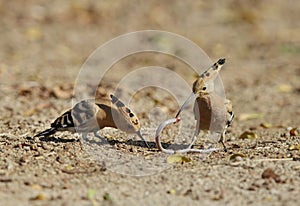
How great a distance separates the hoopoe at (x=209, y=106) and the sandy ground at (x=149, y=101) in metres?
0.26

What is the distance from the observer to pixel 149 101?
798 cm

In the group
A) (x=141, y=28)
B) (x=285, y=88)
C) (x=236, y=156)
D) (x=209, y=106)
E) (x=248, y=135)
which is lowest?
(x=236, y=156)

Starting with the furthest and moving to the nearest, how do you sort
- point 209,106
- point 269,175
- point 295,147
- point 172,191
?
point 295,147 → point 209,106 → point 269,175 → point 172,191

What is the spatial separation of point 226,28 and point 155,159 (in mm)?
7899

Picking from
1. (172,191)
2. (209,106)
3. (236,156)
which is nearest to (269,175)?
(236,156)

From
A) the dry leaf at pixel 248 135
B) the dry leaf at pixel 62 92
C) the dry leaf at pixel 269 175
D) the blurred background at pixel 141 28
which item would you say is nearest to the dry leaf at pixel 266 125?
the dry leaf at pixel 248 135

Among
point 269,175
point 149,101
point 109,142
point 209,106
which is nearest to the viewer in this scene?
point 269,175

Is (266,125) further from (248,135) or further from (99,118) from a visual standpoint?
(99,118)

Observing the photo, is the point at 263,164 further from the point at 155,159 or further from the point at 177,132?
the point at 177,132

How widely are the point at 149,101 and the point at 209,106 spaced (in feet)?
8.67

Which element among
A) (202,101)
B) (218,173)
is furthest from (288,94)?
(218,173)

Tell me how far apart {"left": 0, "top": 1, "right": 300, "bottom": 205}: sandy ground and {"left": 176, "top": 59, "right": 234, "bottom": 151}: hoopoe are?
26cm

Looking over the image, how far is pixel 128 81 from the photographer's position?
355 inches

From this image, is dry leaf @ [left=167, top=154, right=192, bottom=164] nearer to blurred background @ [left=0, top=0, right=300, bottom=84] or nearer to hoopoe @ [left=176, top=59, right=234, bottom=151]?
hoopoe @ [left=176, top=59, right=234, bottom=151]
